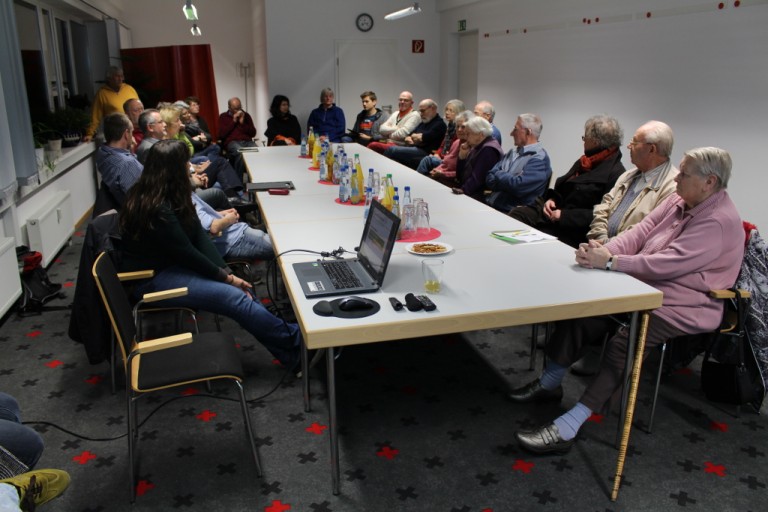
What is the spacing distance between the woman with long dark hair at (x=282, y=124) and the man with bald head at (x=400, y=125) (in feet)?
4.85

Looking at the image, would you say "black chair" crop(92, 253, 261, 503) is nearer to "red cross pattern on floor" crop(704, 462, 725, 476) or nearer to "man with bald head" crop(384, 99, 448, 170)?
"red cross pattern on floor" crop(704, 462, 725, 476)

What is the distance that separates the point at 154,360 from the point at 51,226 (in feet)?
10.2

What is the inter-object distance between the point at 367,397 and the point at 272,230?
3.24ft

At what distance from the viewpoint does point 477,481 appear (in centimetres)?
229

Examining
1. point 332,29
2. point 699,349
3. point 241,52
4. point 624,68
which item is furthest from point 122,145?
point 241,52

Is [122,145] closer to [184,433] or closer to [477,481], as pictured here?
[184,433]

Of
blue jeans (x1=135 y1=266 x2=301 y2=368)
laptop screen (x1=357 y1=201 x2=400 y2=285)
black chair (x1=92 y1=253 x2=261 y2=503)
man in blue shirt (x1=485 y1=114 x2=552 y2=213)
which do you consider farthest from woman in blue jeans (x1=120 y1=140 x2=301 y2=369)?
man in blue shirt (x1=485 y1=114 x2=552 y2=213)

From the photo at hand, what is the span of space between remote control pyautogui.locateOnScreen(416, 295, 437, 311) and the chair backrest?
1.04 m

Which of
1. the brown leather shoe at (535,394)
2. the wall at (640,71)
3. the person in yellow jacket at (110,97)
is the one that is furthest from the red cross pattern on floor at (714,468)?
the person in yellow jacket at (110,97)

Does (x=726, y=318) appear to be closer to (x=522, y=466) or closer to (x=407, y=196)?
(x=522, y=466)

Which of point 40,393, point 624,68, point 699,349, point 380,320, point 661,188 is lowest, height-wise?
point 40,393

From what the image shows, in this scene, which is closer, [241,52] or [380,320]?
[380,320]

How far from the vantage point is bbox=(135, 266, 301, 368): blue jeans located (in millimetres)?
2801

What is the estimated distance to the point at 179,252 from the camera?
2742 mm
